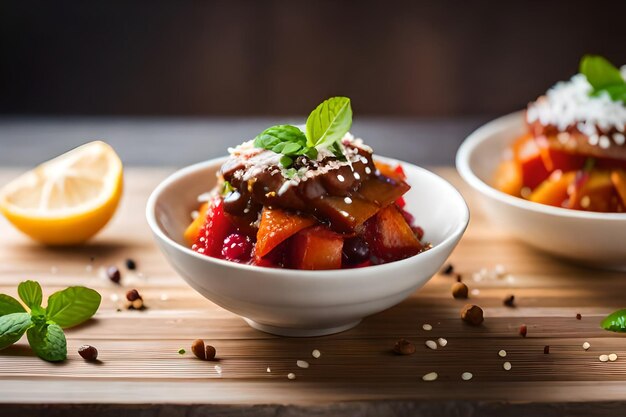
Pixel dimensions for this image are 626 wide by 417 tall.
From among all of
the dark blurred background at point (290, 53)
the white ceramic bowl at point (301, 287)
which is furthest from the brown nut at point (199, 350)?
the dark blurred background at point (290, 53)

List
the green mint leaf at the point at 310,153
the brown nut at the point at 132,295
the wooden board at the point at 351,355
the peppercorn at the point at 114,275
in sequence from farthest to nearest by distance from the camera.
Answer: the peppercorn at the point at 114,275
the brown nut at the point at 132,295
the green mint leaf at the point at 310,153
the wooden board at the point at 351,355

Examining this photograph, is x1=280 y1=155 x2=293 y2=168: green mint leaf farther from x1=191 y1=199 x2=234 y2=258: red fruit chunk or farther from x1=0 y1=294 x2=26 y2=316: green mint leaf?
x1=0 y1=294 x2=26 y2=316: green mint leaf

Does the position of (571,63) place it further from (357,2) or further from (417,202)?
(417,202)

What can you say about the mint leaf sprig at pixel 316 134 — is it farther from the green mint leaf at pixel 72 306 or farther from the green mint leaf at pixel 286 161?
the green mint leaf at pixel 72 306

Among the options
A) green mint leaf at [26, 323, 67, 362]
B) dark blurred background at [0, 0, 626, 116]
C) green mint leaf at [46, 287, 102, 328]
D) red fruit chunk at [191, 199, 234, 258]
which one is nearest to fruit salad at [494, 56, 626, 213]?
red fruit chunk at [191, 199, 234, 258]

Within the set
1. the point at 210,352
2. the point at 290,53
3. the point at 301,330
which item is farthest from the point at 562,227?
the point at 290,53

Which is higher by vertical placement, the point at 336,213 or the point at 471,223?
the point at 336,213

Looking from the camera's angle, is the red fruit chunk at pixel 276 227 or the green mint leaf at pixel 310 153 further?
the green mint leaf at pixel 310 153

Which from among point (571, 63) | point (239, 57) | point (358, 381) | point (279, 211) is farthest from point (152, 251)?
point (571, 63)
